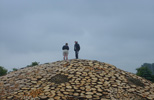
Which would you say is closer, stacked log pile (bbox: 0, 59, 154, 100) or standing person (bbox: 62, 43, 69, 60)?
stacked log pile (bbox: 0, 59, 154, 100)

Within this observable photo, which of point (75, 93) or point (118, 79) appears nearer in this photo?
point (75, 93)

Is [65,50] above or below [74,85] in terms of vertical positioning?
above

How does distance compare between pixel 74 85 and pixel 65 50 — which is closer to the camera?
pixel 74 85

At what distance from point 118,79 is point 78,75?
209 centimetres

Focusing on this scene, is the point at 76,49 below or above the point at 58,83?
above

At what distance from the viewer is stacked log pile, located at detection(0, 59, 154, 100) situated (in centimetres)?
750

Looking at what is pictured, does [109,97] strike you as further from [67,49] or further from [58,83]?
[67,49]

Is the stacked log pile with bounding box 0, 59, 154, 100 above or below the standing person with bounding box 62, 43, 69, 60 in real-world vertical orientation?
below

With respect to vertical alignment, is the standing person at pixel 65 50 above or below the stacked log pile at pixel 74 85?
above

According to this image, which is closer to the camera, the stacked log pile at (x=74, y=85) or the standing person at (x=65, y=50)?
the stacked log pile at (x=74, y=85)

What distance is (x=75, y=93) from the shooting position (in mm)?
7527

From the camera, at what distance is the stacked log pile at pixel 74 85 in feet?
24.6

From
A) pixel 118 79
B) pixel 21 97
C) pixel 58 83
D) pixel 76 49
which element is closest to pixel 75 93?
pixel 58 83

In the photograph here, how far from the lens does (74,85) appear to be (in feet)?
26.7
